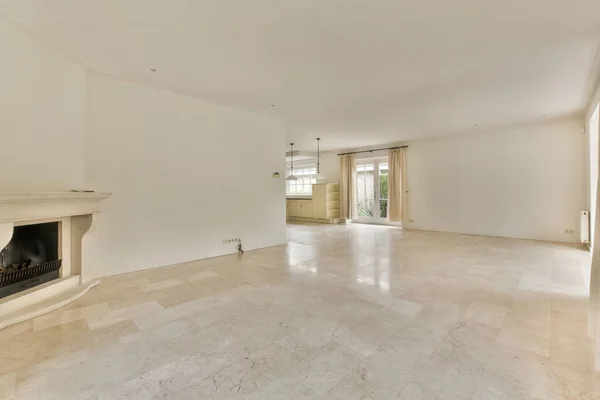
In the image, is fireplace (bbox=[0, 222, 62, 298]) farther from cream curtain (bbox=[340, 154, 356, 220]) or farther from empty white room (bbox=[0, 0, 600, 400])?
cream curtain (bbox=[340, 154, 356, 220])

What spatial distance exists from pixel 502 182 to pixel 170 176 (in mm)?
7261

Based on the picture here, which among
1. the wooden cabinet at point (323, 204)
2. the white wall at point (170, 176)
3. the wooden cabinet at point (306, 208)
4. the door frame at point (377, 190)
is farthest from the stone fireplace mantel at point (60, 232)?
Result: the door frame at point (377, 190)

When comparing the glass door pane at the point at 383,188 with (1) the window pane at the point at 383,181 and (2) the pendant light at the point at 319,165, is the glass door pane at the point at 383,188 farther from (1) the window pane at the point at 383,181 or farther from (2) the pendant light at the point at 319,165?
(2) the pendant light at the point at 319,165

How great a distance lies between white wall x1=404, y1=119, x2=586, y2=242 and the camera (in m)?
6.03

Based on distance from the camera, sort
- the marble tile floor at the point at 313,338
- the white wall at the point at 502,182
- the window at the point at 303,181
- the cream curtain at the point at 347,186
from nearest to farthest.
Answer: the marble tile floor at the point at 313,338, the white wall at the point at 502,182, the cream curtain at the point at 347,186, the window at the point at 303,181

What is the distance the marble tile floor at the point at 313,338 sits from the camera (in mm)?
1609

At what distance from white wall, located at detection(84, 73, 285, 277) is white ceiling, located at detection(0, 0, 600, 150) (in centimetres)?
43

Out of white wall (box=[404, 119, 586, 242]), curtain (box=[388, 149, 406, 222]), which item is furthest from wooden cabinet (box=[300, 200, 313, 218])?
white wall (box=[404, 119, 586, 242])

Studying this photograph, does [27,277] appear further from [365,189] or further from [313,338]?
[365,189]

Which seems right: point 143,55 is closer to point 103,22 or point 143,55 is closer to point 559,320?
point 103,22

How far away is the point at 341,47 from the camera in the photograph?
300 cm

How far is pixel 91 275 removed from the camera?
3566 mm

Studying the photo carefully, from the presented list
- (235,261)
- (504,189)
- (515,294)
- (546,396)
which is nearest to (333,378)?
(546,396)

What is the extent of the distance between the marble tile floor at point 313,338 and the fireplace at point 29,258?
55 cm
